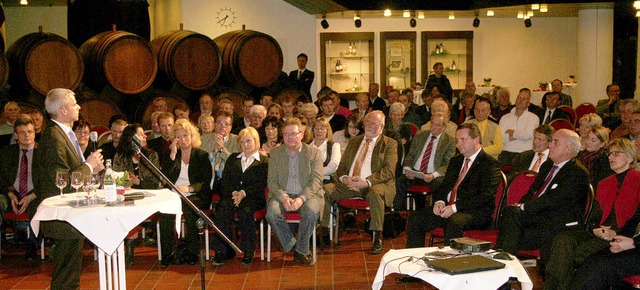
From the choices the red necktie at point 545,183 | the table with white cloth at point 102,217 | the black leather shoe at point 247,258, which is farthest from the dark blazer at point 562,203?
the table with white cloth at point 102,217

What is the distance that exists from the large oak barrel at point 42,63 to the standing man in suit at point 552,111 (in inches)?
221

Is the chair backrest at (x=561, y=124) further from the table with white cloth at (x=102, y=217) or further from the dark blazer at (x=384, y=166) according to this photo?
the table with white cloth at (x=102, y=217)

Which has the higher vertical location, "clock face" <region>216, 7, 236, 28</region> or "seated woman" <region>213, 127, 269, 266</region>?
"clock face" <region>216, 7, 236, 28</region>

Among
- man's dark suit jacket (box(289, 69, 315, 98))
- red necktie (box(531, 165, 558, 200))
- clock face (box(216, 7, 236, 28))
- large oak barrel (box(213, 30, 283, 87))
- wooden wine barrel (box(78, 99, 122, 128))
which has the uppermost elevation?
clock face (box(216, 7, 236, 28))

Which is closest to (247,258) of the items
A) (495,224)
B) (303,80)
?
(495,224)

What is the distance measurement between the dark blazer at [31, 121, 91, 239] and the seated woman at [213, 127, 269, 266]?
1865 millimetres

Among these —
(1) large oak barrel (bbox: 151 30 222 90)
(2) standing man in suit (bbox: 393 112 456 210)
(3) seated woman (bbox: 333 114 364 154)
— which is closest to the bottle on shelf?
(2) standing man in suit (bbox: 393 112 456 210)

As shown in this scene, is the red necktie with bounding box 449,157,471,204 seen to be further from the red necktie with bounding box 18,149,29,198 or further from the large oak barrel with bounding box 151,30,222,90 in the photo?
the large oak barrel with bounding box 151,30,222,90

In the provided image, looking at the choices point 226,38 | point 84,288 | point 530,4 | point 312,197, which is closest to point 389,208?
point 312,197

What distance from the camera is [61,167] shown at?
4945 millimetres

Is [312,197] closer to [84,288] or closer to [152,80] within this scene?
[84,288]

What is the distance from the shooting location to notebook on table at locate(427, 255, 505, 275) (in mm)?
4039

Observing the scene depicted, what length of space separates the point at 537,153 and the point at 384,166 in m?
1.32

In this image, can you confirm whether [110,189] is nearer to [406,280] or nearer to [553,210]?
[406,280]
